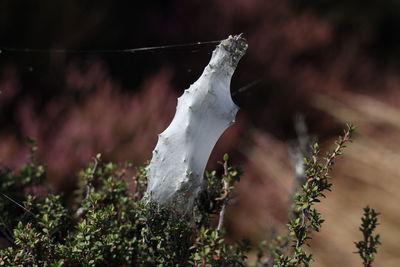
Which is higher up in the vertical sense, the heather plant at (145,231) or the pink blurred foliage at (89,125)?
the pink blurred foliage at (89,125)

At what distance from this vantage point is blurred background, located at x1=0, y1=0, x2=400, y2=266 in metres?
2.38

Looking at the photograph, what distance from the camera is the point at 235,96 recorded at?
2777 millimetres

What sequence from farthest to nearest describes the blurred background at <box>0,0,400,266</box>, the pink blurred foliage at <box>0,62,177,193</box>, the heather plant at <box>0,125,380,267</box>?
the blurred background at <box>0,0,400,266</box>, the pink blurred foliage at <box>0,62,177,193</box>, the heather plant at <box>0,125,380,267</box>

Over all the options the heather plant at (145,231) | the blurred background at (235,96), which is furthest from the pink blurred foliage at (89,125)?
the heather plant at (145,231)

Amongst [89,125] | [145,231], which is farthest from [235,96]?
[145,231]

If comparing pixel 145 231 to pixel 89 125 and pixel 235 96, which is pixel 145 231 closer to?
pixel 89 125

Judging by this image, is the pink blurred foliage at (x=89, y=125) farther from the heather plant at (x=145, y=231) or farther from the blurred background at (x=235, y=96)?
the heather plant at (x=145, y=231)

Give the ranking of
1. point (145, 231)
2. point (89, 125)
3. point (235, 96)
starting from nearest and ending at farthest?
point (145, 231), point (89, 125), point (235, 96)

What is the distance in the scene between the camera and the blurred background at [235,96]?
2375 mm

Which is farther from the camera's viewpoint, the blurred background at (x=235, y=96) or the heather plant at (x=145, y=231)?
the blurred background at (x=235, y=96)

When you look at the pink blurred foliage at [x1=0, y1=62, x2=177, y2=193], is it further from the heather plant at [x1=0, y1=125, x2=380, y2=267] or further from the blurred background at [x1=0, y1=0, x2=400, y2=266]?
the heather plant at [x1=0, y1=125, x2=380, y2=267]

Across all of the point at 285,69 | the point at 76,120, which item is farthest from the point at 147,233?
the point at 285,69

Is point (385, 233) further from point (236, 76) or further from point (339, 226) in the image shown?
point (236, 76)

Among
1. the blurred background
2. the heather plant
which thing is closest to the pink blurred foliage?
the blurred background
